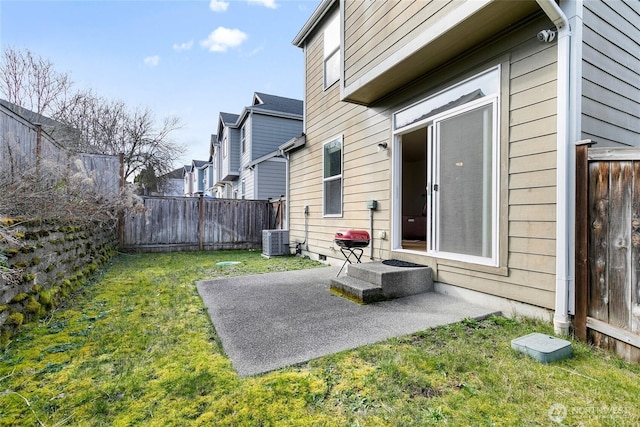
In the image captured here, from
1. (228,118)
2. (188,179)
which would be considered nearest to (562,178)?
(228,118)

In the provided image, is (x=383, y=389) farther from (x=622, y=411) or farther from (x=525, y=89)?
→ (x=525, y=89)

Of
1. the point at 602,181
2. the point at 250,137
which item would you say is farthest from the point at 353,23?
the point at 250,137

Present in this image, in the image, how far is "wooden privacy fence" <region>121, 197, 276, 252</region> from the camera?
347 inches

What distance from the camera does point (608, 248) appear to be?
231 centimetres

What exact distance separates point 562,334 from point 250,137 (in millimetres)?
12530

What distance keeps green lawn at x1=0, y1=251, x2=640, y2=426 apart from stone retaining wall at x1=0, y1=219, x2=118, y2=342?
0.74 feet

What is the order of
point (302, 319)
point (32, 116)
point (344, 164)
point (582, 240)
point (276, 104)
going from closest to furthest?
point (582, 240)
point (302, 319)
point (344, 164)
point (32, 116)
point (276, 104)

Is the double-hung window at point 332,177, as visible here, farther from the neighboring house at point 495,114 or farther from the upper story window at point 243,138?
the upper story window at point 243,138

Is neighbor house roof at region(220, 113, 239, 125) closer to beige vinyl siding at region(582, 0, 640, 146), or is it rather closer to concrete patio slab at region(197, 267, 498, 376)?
concrete patio slab at region(197, 267, 498, 376)

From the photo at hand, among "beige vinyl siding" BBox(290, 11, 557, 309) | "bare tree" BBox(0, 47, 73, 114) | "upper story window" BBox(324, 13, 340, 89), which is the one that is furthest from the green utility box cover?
"bare tree" BBox(0, 47, 73, 114)

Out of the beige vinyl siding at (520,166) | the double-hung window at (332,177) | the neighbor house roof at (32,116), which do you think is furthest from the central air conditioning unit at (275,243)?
the neighbor house roof at (32,116)

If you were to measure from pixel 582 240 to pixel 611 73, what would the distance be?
5.79 ft

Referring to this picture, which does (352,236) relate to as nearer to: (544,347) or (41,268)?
(544,347)

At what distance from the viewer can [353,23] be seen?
15.5ft
